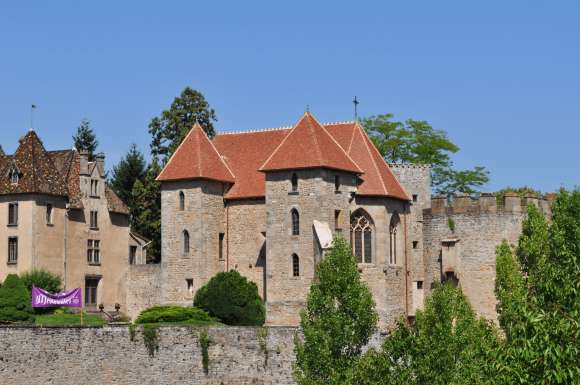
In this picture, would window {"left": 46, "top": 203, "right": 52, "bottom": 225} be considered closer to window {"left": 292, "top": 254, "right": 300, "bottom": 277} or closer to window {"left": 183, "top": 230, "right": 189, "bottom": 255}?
window {"left": 183, "top": 230, "right": 189, "bottom": 255}

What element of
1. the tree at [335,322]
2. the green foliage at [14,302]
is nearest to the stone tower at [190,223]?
the green foliage at [14,302]

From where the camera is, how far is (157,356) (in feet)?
154

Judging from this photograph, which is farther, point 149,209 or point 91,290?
point 149,209

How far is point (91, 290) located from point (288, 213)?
1351cm

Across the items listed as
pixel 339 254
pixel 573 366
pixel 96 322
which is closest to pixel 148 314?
pixel 96 322

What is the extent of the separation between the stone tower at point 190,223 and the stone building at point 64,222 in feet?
17.2

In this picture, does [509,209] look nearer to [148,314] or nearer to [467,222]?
[467,222]

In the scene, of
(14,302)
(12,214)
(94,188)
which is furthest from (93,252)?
(14,302)

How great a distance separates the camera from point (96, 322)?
5284 cm

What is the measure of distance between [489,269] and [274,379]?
14.7 metres

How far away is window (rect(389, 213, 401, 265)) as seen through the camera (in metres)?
56.5

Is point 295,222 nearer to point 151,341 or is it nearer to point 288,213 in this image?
point 288,213

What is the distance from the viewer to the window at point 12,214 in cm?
5816

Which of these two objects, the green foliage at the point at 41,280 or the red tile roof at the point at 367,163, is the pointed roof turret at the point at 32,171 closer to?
the green foliage at the point at 41,280
